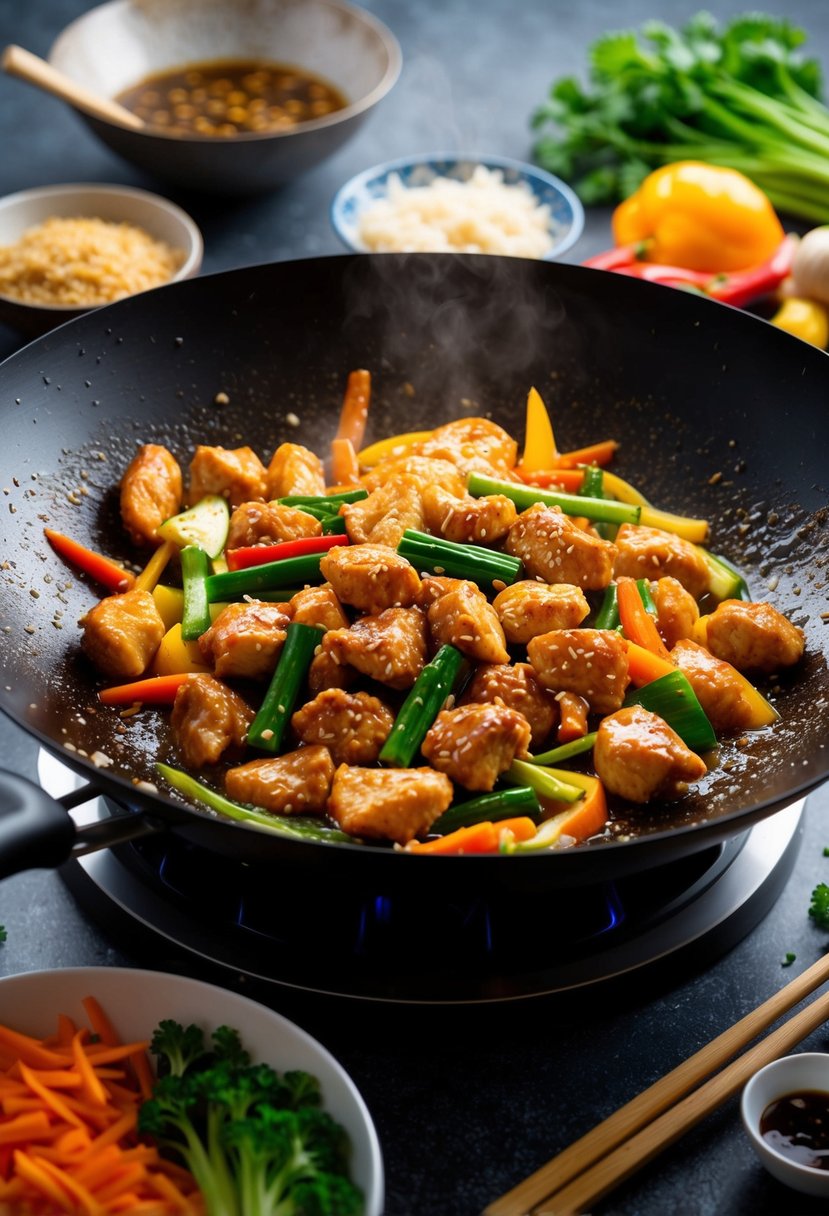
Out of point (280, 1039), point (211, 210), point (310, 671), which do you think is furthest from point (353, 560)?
point (211, 210)

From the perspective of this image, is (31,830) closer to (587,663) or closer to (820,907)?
(587,663)

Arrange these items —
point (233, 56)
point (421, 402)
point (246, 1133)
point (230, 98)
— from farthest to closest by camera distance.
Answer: point (233, 56), point (230, 98), point (421, 402), point (246, 1133)

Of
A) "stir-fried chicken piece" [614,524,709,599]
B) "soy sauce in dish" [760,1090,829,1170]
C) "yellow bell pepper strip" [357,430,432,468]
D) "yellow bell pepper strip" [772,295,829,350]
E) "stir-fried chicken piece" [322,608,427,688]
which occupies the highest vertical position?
"yellow bell pepper strip" [772,295,829,350]

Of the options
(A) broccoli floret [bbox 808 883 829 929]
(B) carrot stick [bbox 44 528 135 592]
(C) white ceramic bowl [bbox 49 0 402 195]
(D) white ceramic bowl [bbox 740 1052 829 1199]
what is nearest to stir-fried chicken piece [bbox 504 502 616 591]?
(A) broccoli floret [bbox 808 883 829 929]

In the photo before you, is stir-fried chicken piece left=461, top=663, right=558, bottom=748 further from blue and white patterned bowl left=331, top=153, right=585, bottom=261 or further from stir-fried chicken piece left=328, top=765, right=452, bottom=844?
blue and white patterned bowl left=331, top=153, right=585, bottom=261

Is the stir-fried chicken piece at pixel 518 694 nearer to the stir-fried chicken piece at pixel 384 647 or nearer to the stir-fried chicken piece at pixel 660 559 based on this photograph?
the stir-fried chicken piece at pixel 384 647

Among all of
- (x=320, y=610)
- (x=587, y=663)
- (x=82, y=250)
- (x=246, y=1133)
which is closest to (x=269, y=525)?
(x=320, y=610)
